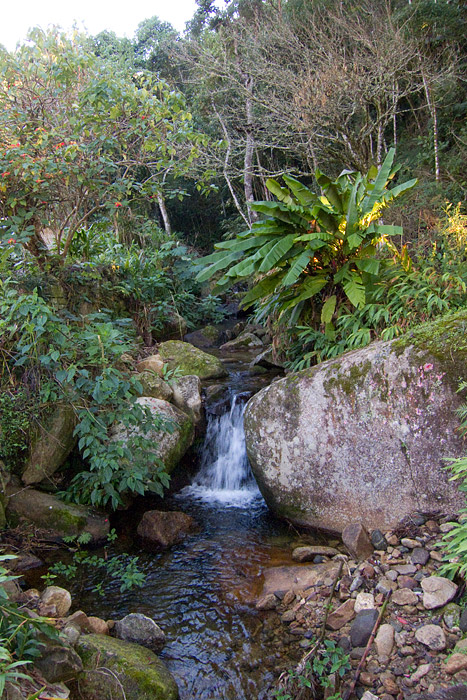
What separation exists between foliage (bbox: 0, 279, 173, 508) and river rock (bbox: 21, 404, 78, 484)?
0.18 metres

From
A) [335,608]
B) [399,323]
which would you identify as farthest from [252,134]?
[335,608]

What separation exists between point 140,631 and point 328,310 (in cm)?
352

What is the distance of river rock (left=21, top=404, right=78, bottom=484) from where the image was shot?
4.72m

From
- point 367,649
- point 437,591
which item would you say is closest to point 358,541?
point 437,591

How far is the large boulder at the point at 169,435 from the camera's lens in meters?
5.30

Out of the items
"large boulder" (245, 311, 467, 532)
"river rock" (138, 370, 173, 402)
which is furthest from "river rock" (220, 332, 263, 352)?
"large boulder" (245, 311, 467, 532)

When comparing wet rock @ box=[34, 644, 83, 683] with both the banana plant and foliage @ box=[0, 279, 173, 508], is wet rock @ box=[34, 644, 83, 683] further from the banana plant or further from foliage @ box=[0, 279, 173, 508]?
the banana plant

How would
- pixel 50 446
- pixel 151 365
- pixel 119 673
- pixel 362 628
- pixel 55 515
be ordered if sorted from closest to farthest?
pixel 119 673 < pixel 362 628 < pixel 55 515 < pixel 50 446 < pixel 151 365

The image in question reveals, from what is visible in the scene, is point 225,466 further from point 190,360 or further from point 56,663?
point 56,663

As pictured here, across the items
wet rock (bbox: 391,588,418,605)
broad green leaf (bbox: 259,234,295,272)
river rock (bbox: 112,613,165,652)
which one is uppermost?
broad green leaf (bbox: 259,234,295,272)

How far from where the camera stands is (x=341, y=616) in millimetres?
3221

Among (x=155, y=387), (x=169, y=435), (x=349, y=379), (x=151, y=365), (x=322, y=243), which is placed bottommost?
(x=169, y=435)

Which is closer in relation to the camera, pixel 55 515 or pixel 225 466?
pixel 55 515

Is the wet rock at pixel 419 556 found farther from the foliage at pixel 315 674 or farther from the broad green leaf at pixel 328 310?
the broad green leaf at pixel 328 310
